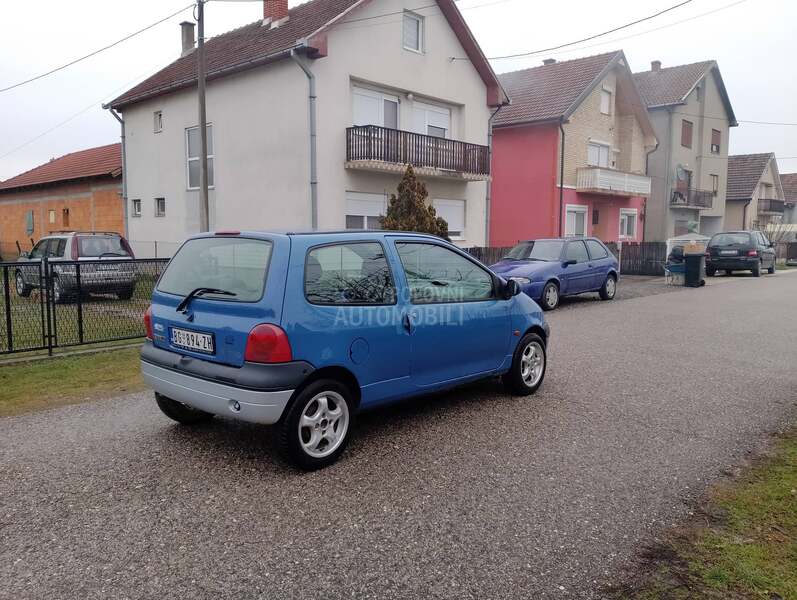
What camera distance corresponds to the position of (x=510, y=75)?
30828 millimetres

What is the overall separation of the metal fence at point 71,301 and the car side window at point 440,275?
455 cm

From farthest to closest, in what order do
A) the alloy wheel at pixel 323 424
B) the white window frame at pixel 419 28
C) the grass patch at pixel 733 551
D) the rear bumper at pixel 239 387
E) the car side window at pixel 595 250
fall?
the white window frame at pixel 419 28 → the car side window at pixel 595 250 → the alloy wheel at pixel 323 424 → the rear bumper at pixel 239 387 → the grass patch at pixel 733 551

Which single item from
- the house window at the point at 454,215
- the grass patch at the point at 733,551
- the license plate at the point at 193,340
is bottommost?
the grass patch at the point at 733,551

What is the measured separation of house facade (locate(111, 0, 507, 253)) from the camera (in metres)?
17.4

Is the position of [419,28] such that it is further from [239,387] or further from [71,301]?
[239,387]

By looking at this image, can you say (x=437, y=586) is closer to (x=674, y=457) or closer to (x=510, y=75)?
(x=674, y=457)

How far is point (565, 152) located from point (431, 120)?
798 cm

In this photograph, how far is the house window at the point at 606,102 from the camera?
95.6 ft

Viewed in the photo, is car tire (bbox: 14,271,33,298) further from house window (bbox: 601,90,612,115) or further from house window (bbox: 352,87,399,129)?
house window (bbox: 601,90,612,115)

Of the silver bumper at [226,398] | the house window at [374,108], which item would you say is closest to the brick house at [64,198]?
the house window at [374,108]

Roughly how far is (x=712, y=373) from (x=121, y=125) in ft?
75.9

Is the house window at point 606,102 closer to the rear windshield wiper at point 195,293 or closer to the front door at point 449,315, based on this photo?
the front door at point 449,315

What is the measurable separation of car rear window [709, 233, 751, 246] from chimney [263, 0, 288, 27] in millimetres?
18091

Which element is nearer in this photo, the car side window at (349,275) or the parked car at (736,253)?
the car side window at (349,275)
